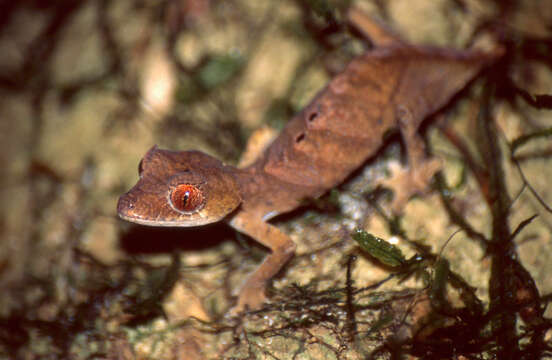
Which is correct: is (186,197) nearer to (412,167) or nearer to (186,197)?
(186,197)

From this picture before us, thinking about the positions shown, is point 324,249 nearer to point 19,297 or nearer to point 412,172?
point 412,172

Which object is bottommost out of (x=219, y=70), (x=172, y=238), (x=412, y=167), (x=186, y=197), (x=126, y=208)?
(x=126, y=208)

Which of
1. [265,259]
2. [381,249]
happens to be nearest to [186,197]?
[265,259]

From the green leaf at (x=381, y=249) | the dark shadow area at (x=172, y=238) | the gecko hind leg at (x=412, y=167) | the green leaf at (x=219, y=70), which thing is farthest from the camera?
the green leaf at (x=219, y=70)

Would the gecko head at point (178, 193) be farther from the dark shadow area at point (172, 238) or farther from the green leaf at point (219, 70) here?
the green leaf at point (219, 70)

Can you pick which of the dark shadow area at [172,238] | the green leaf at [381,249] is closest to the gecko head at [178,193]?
the dark shadow area at [172,238]

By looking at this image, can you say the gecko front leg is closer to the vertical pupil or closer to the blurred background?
the blurred background
